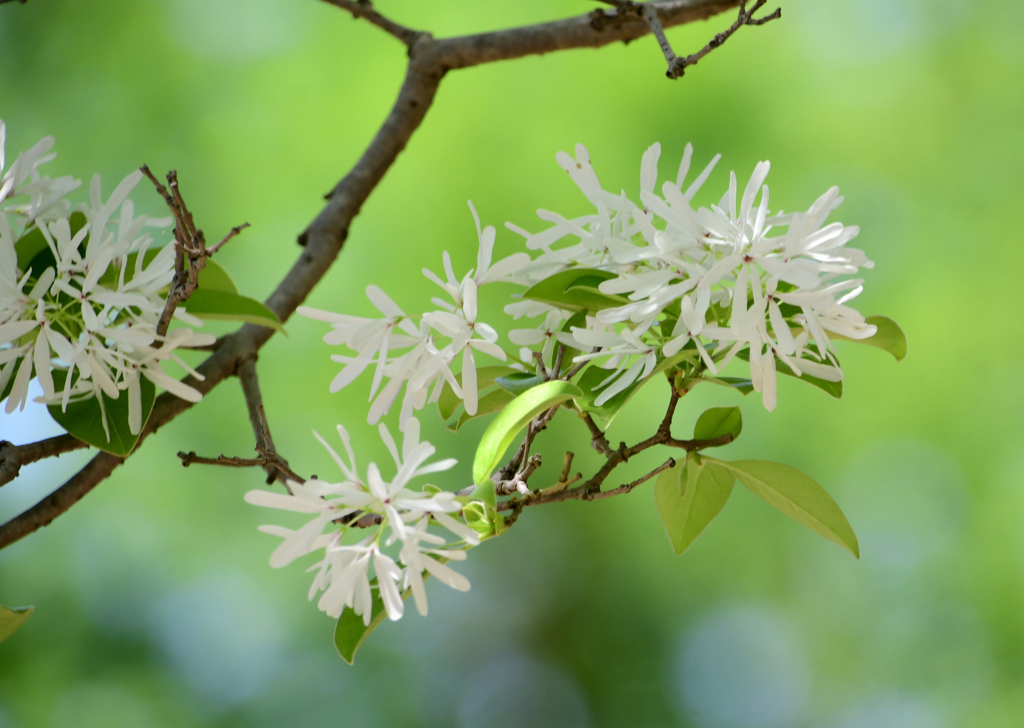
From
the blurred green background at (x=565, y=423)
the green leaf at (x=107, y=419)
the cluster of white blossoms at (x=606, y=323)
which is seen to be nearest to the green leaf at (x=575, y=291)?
the cluster of white blossoms at (x=606, y=323)

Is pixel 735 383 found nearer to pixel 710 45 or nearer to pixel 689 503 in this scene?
pixel 689 503

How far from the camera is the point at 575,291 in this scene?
47 cm

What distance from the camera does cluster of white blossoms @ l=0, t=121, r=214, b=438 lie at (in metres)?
0.49

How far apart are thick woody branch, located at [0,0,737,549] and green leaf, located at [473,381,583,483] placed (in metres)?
0.43

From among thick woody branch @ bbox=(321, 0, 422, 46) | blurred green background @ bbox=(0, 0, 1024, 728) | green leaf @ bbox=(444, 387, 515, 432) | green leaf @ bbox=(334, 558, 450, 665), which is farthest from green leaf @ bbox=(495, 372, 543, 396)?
blurred green background @ bbox=(0, 0, 1024, 728)

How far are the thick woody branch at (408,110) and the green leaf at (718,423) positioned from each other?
474 mm

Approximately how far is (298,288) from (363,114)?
4.49 ft

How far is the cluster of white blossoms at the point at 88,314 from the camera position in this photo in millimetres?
486

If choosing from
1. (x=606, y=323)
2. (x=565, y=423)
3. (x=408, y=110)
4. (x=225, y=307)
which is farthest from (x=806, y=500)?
(x=565, y=423)

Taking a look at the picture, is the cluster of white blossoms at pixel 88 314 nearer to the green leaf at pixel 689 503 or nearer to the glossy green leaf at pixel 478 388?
the glossy green leaf at pixel 478 388

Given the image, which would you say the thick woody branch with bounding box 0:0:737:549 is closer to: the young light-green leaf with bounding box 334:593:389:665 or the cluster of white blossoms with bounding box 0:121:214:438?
the cluster of white blossoms with bounding box 0:121:214:438

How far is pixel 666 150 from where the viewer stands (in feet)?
6.81

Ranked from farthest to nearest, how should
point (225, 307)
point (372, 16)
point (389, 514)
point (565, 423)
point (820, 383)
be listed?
point (565, 423), point (372, 16), point (225, 307), point (820, 383), point (389, 514)

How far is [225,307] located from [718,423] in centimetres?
34
